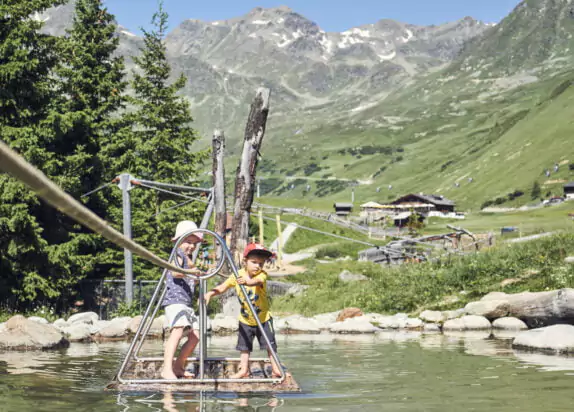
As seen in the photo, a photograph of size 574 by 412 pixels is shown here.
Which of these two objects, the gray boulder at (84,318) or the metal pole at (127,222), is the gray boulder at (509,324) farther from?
the gray boulder at (84,318)

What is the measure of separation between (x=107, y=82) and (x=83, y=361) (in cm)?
1832

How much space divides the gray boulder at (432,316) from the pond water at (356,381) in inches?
182

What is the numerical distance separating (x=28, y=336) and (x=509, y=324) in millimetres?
12949

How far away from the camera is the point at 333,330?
2092 cm

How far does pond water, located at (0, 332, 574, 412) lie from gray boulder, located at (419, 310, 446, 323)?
4629 mm

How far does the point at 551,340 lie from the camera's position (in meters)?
13.7

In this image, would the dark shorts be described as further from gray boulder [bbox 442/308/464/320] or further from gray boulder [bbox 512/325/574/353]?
gray boulder [bbox 442/308/464/320]

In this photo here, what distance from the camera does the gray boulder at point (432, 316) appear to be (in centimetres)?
2123

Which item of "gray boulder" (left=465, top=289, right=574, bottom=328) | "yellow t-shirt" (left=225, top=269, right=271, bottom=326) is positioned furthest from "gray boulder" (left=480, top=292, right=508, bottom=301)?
"yellow t-shirt" (left=225, top=269, right=271, bottom=326)

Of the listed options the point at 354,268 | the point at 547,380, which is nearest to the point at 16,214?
the point at 547,380

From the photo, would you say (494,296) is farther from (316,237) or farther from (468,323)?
(316,237)

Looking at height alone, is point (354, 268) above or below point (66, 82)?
below

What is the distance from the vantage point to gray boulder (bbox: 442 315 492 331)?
19773mm

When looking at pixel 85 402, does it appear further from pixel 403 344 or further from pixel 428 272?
pixel 428 272
